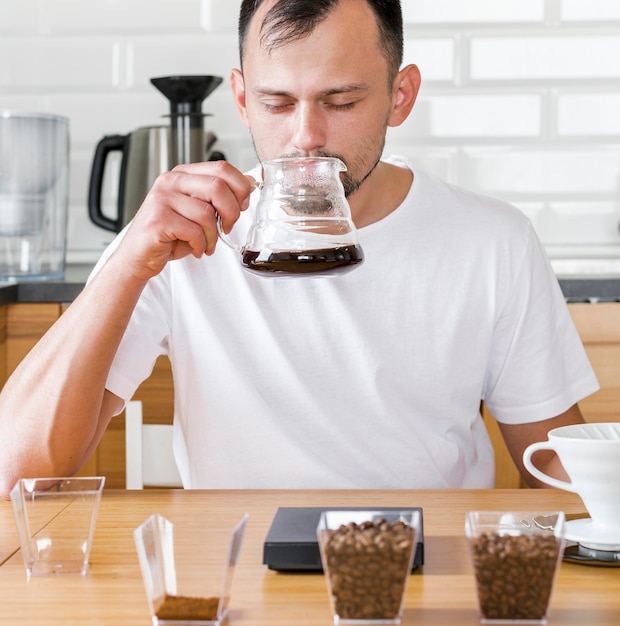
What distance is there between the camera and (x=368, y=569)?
75 cm

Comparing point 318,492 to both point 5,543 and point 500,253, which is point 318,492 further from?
point 500,253

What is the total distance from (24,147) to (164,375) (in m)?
0.62

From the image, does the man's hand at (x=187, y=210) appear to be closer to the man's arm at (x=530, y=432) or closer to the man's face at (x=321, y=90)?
the man's face at (x=321, y=90)

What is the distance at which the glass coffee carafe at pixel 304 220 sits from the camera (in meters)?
1.14

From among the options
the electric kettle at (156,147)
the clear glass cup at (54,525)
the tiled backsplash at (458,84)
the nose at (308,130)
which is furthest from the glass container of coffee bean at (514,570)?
the tiled backsplash at (458,84)

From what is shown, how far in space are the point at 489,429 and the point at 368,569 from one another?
4.49 feet

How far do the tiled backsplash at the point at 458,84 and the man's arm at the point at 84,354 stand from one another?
1.37 metres

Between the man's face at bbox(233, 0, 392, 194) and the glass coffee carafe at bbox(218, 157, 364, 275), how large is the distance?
21 cm

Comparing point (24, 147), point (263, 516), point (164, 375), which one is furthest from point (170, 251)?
point (24, 147)

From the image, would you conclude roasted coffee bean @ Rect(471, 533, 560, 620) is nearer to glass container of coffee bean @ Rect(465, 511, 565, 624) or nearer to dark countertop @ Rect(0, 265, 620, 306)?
glass container of coffee bean @ Rect(465, 511, 565, 624)

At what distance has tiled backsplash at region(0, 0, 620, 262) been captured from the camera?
2.57 m

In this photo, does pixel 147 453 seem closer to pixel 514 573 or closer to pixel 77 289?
pixel 77 289

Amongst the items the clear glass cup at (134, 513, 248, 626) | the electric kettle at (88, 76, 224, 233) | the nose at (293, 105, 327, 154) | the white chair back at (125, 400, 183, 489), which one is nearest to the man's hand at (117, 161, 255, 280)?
the nose at (293, 105, 327, 154)

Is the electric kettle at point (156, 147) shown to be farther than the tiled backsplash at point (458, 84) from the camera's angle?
No
